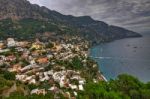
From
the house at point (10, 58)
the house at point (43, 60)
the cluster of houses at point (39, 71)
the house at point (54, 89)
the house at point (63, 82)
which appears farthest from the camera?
the house at point (10, 58)

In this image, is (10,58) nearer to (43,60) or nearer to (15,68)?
(43,60)

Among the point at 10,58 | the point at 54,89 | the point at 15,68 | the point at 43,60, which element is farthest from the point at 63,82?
the point at 10,58

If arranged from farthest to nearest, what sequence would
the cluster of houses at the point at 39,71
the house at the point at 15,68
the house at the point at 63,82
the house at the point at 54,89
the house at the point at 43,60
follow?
1. the house at the point at 43,60
2. the house at the point at 15,68
3. the house at the point at 63,82
4. the cluster of houses at the point at 39,71
5. the house at the point at 54,89

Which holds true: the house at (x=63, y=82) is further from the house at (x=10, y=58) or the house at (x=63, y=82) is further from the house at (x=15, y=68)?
the house at (x=10, y=58)

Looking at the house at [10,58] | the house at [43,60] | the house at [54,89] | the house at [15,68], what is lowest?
the house at [43,60]

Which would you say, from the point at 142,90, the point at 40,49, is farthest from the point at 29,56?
the point at 142,90

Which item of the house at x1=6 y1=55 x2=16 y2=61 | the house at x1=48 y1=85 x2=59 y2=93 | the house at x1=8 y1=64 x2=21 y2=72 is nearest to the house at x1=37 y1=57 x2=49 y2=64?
the house at x1=6 y1=55 x2=16 y2=61

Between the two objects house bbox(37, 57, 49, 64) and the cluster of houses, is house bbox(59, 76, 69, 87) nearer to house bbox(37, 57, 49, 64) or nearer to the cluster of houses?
the cluster of houses

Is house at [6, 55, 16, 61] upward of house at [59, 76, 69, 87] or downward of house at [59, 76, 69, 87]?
downward

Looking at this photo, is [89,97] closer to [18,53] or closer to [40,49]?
[18,53]

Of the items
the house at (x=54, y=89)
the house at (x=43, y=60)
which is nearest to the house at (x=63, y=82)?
the house at (x=54, y=89)

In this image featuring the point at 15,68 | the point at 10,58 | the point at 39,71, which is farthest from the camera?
the point at 10,58

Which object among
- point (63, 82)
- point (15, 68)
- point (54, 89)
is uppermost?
point (54, 89)
